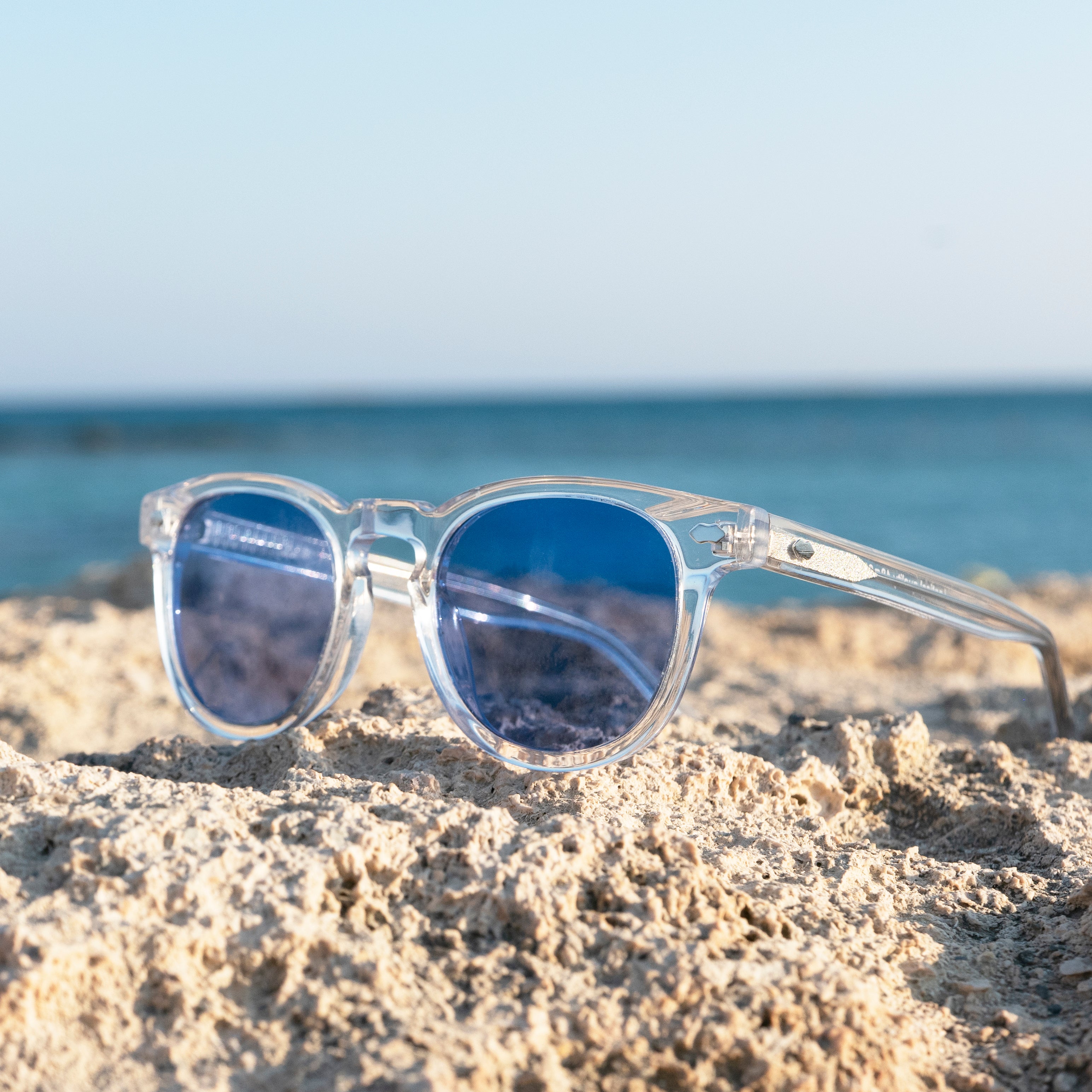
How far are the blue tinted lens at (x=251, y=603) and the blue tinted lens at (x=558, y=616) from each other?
0.31m

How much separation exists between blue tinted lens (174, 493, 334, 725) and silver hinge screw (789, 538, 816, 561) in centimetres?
81

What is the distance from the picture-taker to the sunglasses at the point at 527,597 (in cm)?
153

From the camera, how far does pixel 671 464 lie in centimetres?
2103

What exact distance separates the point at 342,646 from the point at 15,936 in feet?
3.11

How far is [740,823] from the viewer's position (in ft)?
4.24

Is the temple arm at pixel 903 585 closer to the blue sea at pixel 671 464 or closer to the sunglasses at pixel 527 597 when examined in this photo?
the sunglasses at pixel 527 597

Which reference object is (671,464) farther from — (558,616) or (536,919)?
(536,919)

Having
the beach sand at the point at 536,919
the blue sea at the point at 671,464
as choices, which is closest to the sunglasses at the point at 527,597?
the beach sand at the point at 536,919

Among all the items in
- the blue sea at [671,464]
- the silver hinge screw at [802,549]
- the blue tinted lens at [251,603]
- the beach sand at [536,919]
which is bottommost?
the beach sand at [536,919]

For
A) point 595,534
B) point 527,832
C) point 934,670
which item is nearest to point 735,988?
point 527,832

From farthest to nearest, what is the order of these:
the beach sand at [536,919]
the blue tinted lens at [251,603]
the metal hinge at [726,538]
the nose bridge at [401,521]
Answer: the blue tinted lens at [251,603], the nose bridge at [401,521], the metal hinge at [726,538], the beach sand at [536,919]

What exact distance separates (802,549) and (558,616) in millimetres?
395

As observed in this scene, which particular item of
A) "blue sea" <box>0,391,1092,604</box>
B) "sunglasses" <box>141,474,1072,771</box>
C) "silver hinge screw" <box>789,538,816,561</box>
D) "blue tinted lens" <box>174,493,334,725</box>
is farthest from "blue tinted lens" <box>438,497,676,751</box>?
"blue sea" <box>0,391,1092,604</box>

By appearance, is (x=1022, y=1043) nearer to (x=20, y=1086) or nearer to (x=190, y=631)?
(x=20, y=1086)
